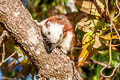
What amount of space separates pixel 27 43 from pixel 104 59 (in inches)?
36.1

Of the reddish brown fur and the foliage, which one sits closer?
the foliage

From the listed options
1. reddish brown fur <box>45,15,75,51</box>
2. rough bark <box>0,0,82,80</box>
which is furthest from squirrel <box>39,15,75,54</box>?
rough bark <box>0,0,82,80</box>

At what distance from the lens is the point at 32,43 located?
1717 millimetres

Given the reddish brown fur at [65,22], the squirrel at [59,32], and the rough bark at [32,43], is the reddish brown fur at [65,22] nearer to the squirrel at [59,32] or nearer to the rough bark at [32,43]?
the squirrel at [59,32]

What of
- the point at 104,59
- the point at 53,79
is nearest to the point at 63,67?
the point at 53,79

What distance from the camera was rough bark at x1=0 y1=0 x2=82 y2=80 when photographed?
1.66m

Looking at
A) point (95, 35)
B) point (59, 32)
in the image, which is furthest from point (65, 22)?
point (95, 35)

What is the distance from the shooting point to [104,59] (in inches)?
94.2

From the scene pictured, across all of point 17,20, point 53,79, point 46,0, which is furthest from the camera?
point 46,0

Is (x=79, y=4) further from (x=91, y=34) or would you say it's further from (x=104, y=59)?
(x=104, y=59)

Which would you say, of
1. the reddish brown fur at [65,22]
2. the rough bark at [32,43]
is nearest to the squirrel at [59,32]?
the reddish brown fur at [65,22]

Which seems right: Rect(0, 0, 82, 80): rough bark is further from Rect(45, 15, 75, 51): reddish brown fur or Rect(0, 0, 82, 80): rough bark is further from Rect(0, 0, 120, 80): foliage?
Rect(45, 15, 75, 51): reddish brown fur

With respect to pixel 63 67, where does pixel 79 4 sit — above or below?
above

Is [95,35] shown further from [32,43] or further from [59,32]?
[32,43]
